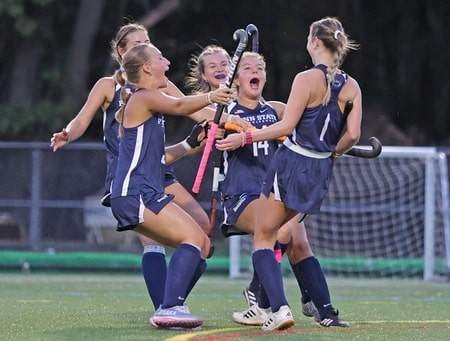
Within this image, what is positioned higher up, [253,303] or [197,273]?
[197,273]

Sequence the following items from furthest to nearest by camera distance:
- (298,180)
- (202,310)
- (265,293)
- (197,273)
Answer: (202,310)
(265,293)
(197,273)
(298,180)

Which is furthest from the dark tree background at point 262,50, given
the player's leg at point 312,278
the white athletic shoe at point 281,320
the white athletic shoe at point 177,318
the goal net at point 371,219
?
the white athletic shoe at point 281,320

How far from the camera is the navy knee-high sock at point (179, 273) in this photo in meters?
8.30

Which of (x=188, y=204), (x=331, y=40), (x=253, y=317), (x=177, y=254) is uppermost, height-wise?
(x=331, y=40)

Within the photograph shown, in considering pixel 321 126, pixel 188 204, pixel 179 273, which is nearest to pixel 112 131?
pixel 188 204

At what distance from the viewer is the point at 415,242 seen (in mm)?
18375

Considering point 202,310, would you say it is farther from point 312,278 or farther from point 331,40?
point 331,40

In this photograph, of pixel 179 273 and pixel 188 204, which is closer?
pixel 179 273

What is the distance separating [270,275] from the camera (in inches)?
328

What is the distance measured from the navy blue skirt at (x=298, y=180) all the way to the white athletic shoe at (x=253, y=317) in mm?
974

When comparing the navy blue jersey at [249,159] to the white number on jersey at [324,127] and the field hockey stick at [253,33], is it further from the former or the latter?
the white number on jersey at [324,127]

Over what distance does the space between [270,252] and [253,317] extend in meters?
0.73

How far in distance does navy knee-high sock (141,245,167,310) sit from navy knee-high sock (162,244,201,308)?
63 cm

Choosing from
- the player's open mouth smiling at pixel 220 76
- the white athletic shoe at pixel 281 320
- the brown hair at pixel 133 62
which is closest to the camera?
the white athletic shoe at pixel 281 320
